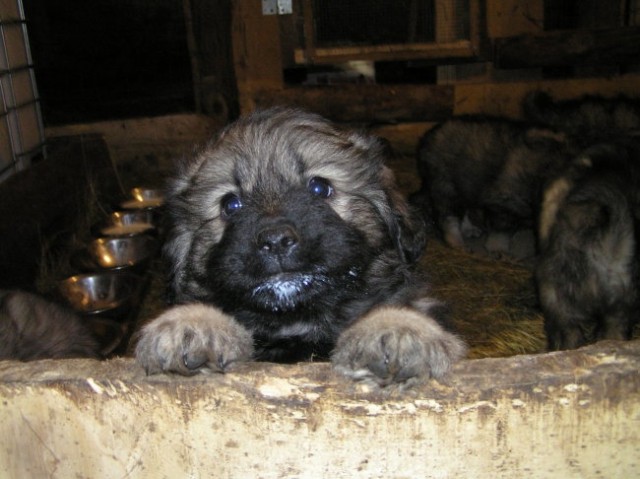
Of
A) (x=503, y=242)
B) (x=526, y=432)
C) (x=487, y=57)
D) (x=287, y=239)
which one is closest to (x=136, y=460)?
(x=287, y=239)

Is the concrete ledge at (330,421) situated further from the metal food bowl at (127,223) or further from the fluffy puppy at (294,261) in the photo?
the metal food bowl at (127,223)

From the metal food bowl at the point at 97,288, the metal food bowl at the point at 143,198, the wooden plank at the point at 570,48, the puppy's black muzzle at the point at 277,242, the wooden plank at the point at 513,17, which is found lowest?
the metal food bowl at the point at 97,288

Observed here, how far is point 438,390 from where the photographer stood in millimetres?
1882

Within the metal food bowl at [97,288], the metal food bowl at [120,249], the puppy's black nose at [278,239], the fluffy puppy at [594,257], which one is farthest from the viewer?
the metal food bowl at [120,249]

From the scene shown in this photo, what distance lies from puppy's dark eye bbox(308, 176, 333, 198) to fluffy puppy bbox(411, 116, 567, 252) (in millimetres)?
3759

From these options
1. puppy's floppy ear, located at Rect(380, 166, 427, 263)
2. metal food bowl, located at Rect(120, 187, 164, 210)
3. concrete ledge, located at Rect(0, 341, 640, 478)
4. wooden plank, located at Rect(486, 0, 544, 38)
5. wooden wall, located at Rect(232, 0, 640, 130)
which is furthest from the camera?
wooden wall, located at Rect(232, 0, 640, 130)

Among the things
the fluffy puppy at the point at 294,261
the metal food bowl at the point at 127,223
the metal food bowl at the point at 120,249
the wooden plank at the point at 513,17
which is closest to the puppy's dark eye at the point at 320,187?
the fluffy puppy at the point at 294,261

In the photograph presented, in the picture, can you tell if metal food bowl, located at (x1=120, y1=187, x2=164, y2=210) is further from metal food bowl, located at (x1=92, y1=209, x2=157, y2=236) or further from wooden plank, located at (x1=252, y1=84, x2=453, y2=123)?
wooden plank, located at (x1=252, y1=84, x2=453, y2=123)

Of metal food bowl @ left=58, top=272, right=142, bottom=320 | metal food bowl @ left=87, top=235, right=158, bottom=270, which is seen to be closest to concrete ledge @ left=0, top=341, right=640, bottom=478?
metal food bowl @ left=58, top=272, right=142, bottom=320

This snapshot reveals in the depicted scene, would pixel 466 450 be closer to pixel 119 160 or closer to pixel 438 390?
pixel 438 390

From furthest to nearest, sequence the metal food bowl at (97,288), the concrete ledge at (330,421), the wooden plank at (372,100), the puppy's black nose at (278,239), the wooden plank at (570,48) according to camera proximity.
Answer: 1. the wooden plank at (372,100)
2. the wooden plank at (570,48)
3. the metal food bowl at (97,288)
4. the puppy's black nose at (278,239)
5. the concrete ledge at (330,421)

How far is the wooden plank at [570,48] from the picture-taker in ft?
22.6

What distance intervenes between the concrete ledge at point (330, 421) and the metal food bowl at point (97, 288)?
116 inches

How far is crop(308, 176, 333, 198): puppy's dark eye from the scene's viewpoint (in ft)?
8.80
